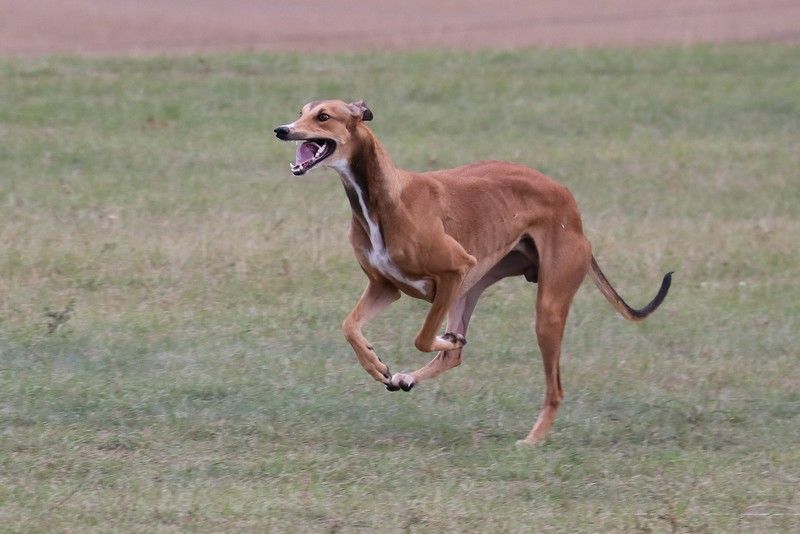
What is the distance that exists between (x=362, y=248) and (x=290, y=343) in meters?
2.22

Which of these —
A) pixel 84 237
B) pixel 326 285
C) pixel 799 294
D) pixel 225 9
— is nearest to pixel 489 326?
pixel 326 285

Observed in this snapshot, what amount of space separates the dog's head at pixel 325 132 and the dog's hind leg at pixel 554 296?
1.53 meters

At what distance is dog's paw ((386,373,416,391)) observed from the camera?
26.7 feet

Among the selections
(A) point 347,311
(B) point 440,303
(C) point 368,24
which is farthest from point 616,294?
(C) point 368,24

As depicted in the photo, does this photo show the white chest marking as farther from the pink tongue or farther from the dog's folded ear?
the dog's folded ear

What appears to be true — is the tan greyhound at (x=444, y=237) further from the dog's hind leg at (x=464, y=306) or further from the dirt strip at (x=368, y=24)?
the dirt strip at (x=368, y=24)

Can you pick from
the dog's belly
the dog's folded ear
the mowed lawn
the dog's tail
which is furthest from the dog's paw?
the dog's tail

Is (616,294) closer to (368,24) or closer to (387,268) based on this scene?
(387,268)

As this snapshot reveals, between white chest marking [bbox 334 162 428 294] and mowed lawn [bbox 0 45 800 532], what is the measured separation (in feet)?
2.83

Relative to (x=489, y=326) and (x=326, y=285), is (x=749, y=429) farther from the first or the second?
(x=326, y=285)

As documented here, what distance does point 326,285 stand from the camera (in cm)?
1168

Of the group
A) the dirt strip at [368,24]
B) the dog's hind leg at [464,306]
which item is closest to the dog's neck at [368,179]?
the dog's hind leg at [464,306]

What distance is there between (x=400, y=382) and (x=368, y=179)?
1.10 m

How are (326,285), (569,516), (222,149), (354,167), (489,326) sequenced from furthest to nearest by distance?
(222,149) → (326,285) → (489,326) → (354,167) → (569,516)
